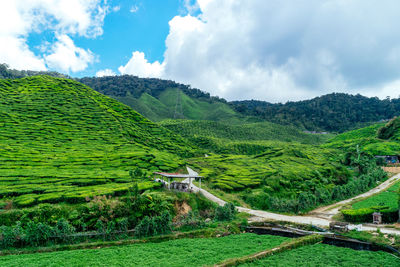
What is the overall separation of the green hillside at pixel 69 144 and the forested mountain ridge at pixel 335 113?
102874mm

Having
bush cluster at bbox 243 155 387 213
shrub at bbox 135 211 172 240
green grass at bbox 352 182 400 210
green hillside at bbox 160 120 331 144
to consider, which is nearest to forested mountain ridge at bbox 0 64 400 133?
green hillside at bbox 160 120 331 144

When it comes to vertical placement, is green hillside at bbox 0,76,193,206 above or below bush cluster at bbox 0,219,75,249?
above

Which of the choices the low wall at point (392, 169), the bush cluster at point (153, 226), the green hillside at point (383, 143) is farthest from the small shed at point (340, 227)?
the green hillside at point (383, 143)

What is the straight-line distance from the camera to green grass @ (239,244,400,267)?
47.0ft

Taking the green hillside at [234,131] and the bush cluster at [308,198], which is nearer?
the bush cluster at [308,198]

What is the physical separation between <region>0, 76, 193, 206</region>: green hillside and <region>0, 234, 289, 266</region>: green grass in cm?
729

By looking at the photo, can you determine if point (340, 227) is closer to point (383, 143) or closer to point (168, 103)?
point (383, 143)

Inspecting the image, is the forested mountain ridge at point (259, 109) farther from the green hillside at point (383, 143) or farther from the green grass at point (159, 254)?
the green grass at point (159, 254)

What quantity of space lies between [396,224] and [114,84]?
656 feet

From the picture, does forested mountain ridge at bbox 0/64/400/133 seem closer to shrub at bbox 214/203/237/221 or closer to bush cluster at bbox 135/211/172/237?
shrub at bbox 214/203/237/221

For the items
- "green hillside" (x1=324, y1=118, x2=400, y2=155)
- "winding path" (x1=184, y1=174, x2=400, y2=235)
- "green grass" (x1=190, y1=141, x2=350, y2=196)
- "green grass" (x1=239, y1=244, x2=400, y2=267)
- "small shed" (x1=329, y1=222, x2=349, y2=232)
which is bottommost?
"green grass" (x1=239, y1=244, x2=400, y2=267)

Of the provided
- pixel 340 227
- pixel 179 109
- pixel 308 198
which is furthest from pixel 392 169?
pixel 179 109

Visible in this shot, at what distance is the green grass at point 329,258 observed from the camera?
47.0 ft

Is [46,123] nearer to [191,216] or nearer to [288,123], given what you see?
[191,216]
